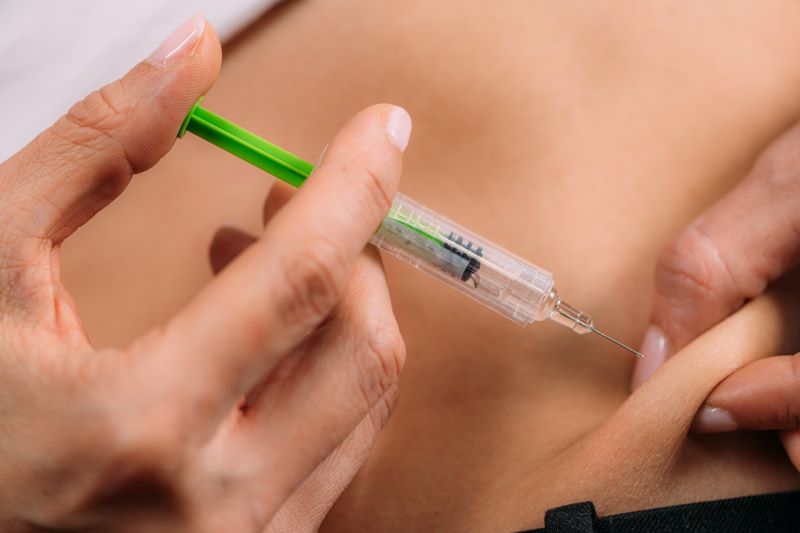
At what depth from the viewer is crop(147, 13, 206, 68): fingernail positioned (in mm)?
677

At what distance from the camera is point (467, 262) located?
76 cm

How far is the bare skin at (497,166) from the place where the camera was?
88 centimetres

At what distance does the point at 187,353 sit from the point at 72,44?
631 mm

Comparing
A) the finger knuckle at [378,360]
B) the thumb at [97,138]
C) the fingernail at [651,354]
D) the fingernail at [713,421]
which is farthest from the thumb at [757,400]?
the thumb at [97,138]

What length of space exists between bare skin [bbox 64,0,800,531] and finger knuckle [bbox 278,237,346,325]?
0.32 meters

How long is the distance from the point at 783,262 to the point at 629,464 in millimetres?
342

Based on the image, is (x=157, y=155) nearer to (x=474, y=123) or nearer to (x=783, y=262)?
(x=474, y=123)

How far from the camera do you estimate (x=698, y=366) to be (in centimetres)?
75

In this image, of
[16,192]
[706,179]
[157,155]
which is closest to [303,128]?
[157,155]

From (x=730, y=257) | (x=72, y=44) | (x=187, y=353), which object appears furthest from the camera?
(x=72, y=44)

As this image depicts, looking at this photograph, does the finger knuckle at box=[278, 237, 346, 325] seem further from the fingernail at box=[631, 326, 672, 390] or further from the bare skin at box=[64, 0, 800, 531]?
→ the fingernail at box=[631, 326, 672, 390]

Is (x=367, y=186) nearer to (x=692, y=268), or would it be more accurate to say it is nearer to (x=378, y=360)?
(x=378, y=360)

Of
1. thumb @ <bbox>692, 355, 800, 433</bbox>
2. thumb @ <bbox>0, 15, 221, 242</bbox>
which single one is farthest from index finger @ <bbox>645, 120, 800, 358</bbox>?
thumb @ <bbox>0, 15, 221, 242</bbox>

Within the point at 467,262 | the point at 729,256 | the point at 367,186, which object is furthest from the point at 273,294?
the point at 729,256
